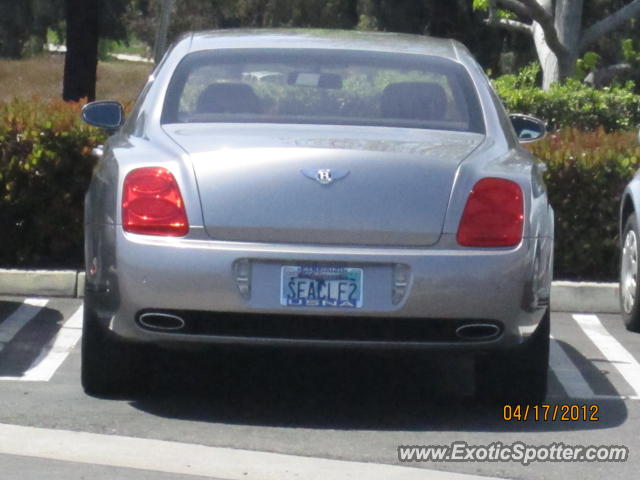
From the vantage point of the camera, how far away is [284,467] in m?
5.21

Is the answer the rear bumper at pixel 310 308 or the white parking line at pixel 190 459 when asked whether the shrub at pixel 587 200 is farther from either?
the white parking line at pixel 190 459

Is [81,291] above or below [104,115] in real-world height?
below

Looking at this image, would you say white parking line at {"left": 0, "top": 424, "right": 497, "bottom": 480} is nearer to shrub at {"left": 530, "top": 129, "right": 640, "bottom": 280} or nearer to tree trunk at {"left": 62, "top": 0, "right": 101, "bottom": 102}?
shrub at {"left": 530, "top": 129, "right": 640, "bottom": 280}

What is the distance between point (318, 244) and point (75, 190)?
441cm

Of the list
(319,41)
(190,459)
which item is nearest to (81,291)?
(319,41)

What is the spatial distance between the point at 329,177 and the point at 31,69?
39.5 m

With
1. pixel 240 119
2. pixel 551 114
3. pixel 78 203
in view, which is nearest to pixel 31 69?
pixel 551 114

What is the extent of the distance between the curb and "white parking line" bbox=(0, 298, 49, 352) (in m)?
0.12

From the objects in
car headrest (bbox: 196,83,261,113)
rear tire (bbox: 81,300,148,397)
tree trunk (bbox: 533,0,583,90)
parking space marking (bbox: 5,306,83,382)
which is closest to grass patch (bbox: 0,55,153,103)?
tree trunk (bbox: 533,0,583,90)

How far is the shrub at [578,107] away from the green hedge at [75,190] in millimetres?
6923

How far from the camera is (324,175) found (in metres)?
5.59

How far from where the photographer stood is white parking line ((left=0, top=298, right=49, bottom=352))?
778 cm

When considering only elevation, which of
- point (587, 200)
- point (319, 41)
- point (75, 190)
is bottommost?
point (75, 190)
